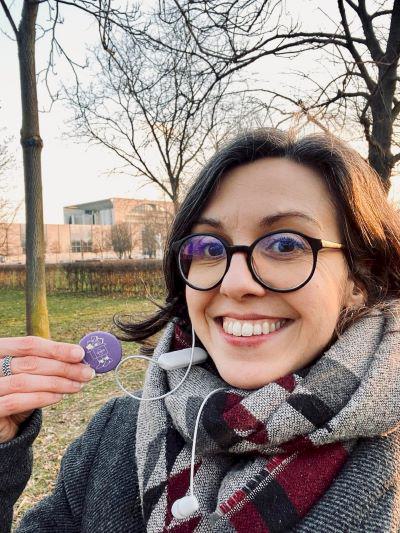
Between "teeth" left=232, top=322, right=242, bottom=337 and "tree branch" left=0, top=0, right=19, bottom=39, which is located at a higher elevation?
"tree branch" left=0, top=0, right=19, bottom=39

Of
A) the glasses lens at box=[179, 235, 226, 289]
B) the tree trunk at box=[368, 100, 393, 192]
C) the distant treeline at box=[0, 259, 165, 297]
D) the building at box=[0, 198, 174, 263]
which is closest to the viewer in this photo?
the glasses lens at box=[179, 235, 226, 289]

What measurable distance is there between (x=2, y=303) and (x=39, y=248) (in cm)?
1202

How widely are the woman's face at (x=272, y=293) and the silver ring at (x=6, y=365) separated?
1.99 ft

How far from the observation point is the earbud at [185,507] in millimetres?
1061

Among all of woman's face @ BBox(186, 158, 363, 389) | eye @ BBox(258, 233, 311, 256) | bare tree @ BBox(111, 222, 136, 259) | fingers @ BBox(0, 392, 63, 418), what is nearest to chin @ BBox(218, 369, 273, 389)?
woman's face @ BBox(186, 158, 363, 389)

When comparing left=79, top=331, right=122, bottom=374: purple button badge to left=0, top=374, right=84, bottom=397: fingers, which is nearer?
left=0, top=374, right=84, bottom=397: fingers

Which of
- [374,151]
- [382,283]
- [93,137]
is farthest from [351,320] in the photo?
[93,137]

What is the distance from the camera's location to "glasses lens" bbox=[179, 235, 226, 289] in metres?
1.33

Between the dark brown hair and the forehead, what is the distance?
0.12ft

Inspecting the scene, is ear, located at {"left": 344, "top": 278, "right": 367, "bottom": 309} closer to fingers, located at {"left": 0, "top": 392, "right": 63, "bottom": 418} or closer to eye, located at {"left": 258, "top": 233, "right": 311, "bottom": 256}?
eye, located at {"left": 258, "top": 233, "right": 311, "bottom": 256}

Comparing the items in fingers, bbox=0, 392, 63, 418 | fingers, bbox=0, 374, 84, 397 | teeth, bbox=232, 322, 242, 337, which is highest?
teeth, bbox=232, 322, 242, 337

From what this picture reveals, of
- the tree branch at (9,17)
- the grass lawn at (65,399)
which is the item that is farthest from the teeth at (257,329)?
the tree branch at (9,17)

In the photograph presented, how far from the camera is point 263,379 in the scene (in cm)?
122

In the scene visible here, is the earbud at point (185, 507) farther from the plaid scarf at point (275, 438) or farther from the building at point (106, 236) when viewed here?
the building at point (106, 236)
